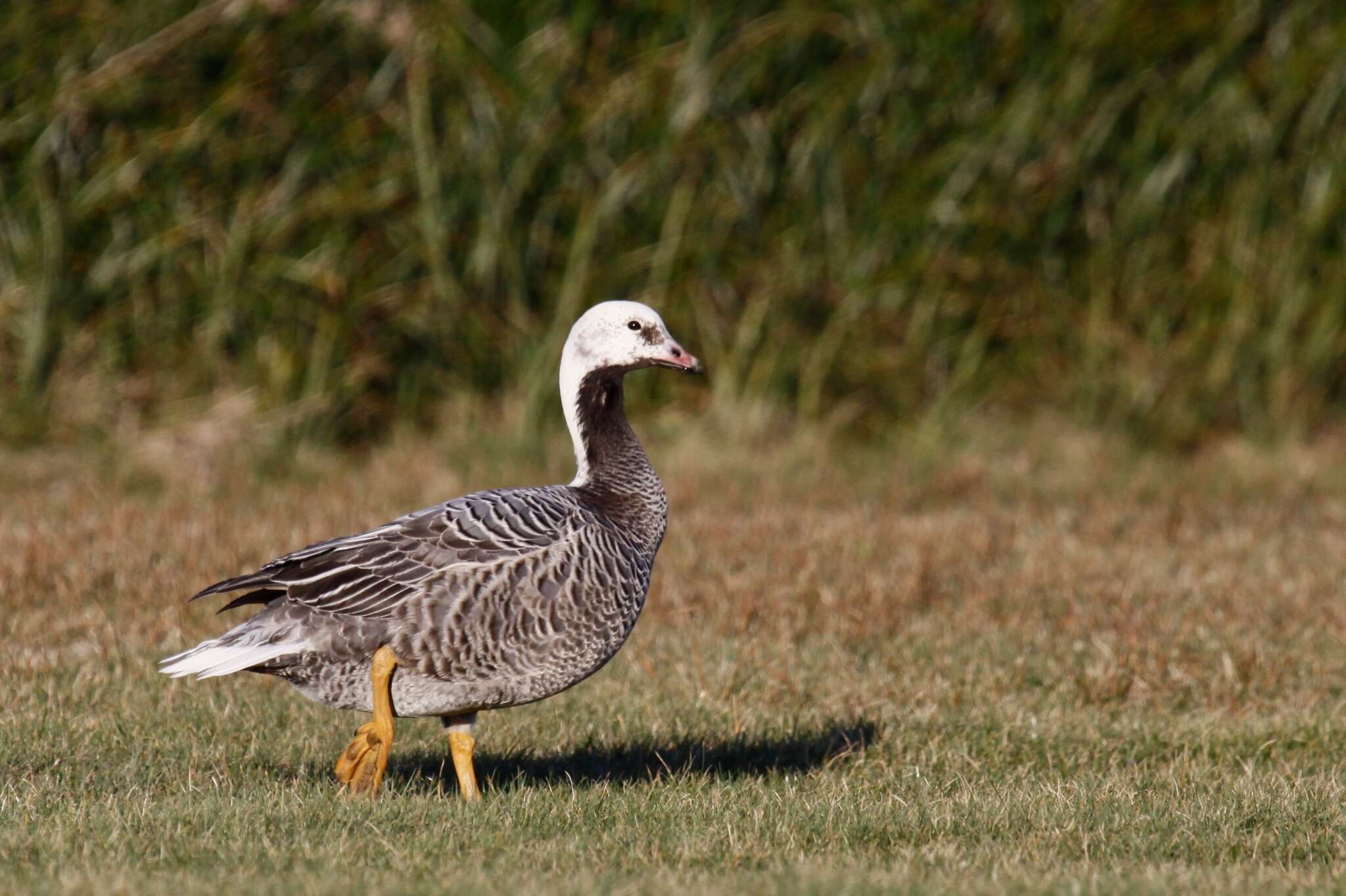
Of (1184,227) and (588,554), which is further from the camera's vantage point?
(1184,227)

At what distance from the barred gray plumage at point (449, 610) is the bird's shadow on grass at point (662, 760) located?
20.4 inches

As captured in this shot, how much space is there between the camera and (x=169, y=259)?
11.2m

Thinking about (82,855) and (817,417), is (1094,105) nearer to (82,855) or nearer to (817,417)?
(817,417)

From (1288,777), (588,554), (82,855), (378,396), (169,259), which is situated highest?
(169,259)

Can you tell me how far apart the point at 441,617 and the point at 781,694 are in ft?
6.96

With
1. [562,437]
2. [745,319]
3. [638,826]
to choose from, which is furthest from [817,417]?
[638,826]

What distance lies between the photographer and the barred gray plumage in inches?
217

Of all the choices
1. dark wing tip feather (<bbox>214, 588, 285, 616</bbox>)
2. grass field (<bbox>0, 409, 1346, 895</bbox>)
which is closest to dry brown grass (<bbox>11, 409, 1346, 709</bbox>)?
grass field (<bbox>0, 409, 1346, 895</bbox>)

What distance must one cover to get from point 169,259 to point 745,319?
11.7 feet

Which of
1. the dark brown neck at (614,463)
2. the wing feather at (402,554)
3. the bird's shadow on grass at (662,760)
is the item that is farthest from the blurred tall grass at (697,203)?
the wing feather at (402,554)

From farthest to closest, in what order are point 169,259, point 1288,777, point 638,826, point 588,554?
point 169,259, point 1288,777, point 588,554, point 638,826

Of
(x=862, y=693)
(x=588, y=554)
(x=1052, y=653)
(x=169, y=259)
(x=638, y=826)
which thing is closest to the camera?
(x=638, y=826)

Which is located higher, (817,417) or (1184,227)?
(1184,227)

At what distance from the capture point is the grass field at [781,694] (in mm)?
4902
